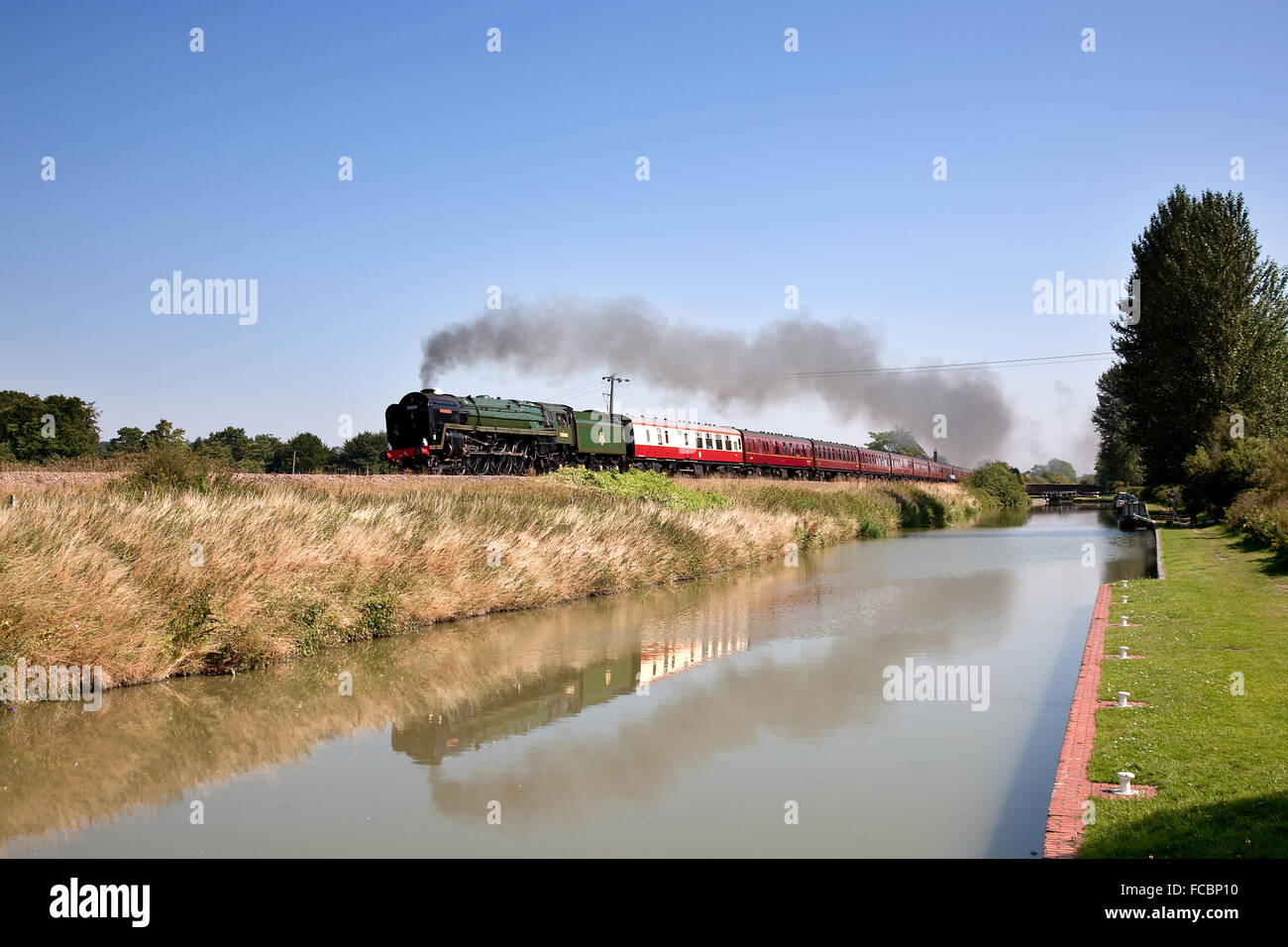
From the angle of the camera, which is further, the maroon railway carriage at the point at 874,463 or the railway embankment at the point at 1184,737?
the maroon railway carriage at the point at 874,463

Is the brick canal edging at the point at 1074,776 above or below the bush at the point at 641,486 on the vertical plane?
below

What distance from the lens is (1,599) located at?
10812mm

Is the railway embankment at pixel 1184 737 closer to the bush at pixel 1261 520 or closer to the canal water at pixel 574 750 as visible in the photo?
the canal water at pixel 574 750

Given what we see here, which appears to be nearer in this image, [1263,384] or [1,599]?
[1,599]

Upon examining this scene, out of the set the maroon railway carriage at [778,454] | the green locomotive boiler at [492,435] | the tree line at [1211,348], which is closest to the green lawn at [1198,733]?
the green locomotive boiler at [492,435]

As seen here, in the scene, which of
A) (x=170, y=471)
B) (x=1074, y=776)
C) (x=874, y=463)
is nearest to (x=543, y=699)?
(x=1074, y=776)

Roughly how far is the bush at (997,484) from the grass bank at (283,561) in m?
53.3

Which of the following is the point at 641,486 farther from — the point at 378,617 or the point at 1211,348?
the point at 1211,348

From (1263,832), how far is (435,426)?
90.0ft

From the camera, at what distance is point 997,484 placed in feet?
251

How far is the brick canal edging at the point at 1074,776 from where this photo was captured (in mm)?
6328

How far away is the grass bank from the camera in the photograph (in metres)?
11.8
